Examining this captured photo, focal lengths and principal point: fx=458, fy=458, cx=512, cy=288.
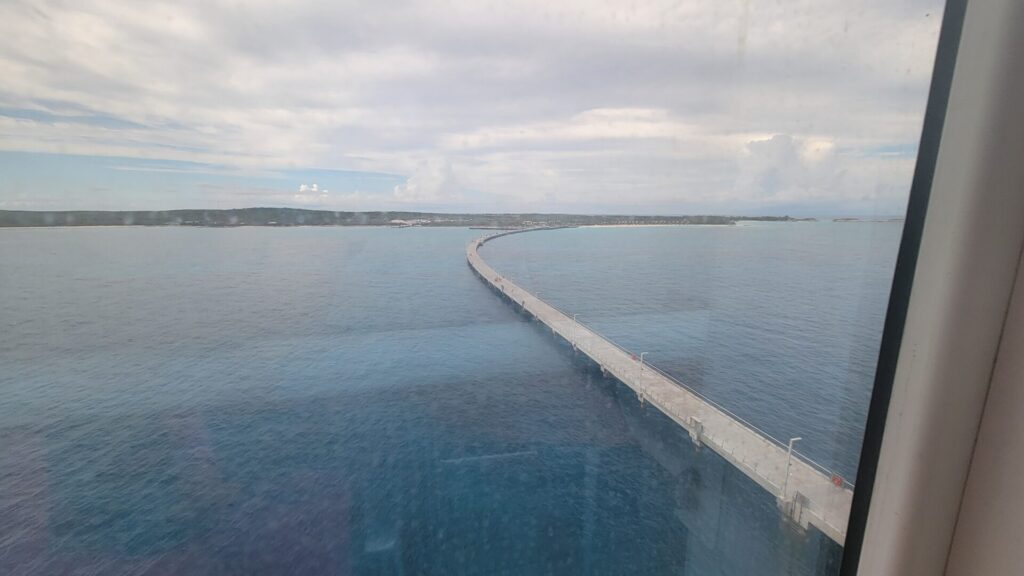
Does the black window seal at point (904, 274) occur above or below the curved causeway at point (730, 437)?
above

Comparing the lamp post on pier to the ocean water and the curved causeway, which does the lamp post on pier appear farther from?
the ocean water

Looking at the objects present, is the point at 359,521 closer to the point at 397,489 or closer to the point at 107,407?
the point at 397,489

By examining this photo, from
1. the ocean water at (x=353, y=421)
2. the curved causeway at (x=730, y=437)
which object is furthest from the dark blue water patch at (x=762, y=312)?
the curved causeway at (x=730, y=437)

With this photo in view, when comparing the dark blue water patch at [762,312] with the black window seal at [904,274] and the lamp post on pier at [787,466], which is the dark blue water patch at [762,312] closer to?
the black window seal at [904,274]

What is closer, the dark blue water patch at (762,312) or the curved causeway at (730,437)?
the dark blue water patch at (762,312)

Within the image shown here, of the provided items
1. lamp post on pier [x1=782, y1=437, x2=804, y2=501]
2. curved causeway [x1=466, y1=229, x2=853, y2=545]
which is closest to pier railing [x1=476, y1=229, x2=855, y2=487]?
curved causeway [x1=466, y1=229, x2=853, y2=545]

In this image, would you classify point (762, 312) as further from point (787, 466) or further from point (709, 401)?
point (787, 466)
